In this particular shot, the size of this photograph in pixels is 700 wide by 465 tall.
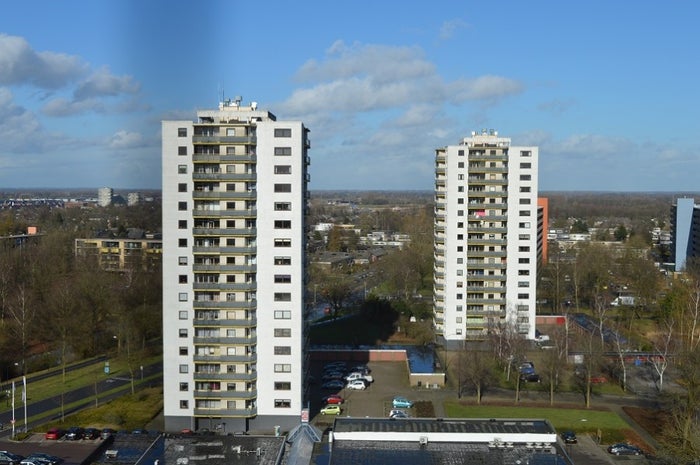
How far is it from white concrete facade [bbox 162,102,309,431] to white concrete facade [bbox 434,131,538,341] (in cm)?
527

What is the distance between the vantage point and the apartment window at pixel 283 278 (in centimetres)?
852

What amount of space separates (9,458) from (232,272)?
A: 3126 millimetres

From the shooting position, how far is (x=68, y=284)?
1317 cm

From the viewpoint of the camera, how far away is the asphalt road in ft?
29.9

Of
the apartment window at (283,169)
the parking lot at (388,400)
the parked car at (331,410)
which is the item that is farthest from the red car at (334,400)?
the apartment window at (283,169)

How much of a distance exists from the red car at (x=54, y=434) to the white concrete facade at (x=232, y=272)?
1255 mm

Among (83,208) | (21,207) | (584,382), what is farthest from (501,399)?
(21,207)

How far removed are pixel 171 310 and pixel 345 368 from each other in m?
4.12

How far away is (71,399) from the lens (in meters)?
9.98

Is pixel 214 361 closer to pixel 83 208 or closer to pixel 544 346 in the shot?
pixel 544 346

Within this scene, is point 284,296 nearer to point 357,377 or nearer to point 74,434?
point 74,434

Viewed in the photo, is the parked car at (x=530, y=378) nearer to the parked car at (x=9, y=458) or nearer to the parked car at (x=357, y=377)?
the parked car at (x=357, y=377)

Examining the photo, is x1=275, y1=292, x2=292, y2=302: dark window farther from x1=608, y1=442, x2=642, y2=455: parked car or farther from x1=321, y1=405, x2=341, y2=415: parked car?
x1=608, y1=442, x2=642, y2=455: parked car

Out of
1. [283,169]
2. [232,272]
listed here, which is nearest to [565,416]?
[232,272]
